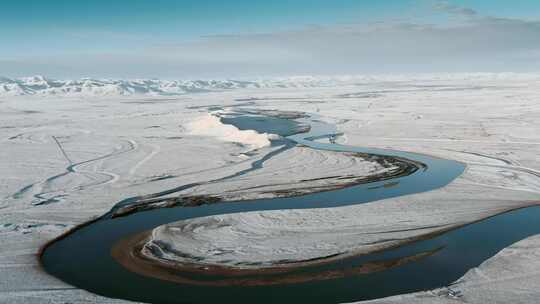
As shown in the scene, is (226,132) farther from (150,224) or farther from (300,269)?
(300,269)

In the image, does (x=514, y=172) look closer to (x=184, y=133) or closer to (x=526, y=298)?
(x=526, y=298)

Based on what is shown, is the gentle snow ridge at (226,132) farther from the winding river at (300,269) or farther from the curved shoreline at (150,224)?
the winding river at (300,269)

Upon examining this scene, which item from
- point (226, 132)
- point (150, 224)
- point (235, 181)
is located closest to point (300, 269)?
point (150, 224)

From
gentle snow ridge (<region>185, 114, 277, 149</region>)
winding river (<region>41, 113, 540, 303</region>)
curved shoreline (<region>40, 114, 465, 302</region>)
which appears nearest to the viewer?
winding river (<region>41, 113, 540, 303</region>)

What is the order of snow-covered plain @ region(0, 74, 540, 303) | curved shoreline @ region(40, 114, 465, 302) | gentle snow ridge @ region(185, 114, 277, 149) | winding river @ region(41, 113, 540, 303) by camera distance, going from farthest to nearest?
gentle snow ridge @ region(185, 114, 277, 149) < snow-covered plain @ region(0, 74, 540, 303) < curved shoreline @ region(40, 114, 465, 302) < winding river @ region(41, 113, 540, 303)

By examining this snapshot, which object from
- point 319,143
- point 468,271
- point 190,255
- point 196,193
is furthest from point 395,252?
point 319,143

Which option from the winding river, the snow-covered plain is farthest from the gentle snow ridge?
the winding river

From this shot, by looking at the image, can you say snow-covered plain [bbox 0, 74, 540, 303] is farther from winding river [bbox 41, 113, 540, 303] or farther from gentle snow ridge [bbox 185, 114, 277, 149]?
winding river [bbox 41, 113, 540, 303]

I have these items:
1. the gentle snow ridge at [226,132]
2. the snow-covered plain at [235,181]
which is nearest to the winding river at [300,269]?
the snow-covered plain at [235,181]

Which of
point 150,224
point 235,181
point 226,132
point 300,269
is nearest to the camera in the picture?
point 300,269
